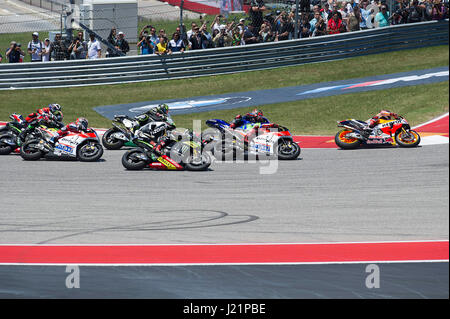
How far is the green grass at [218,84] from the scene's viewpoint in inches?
822

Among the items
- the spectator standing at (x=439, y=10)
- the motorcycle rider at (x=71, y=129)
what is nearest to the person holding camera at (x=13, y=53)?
the motorcycle rider at (x=71, y=129)

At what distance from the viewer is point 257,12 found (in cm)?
2172

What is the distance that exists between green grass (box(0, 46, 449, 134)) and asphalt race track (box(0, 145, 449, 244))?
7083 millimetres

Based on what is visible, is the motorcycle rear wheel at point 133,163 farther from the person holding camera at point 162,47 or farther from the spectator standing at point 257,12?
the spectator standing at point 257,12

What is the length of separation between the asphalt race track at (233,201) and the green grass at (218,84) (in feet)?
23.2

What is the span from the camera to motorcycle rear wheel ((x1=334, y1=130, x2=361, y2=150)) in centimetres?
1421

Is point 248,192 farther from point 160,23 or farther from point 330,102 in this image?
point 160,23

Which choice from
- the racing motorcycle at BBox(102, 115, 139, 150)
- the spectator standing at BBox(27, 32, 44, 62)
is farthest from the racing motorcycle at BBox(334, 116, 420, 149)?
the spectator standing at BBox(27, 32, 44, 62)

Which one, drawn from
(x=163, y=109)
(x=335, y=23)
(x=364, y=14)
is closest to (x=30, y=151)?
(x=163, y=109)

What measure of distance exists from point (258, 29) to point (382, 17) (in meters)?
4.31

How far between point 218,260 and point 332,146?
27.9 feet

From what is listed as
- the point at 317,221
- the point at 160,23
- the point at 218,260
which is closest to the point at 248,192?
the point at 317,221

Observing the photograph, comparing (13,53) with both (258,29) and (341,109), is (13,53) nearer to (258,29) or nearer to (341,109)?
(258,29)

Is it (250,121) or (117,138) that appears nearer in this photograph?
(250,121)
